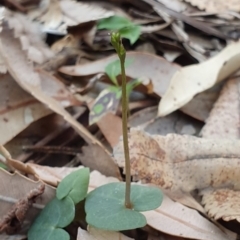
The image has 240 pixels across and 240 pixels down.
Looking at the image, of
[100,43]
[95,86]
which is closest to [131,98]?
[95,86]

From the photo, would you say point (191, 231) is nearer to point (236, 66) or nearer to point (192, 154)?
point (192, 154)

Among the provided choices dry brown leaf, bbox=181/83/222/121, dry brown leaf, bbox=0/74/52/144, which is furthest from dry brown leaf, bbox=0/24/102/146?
dry brown leaf, bbox=181/83/222/121

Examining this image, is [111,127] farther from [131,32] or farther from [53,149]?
[131,32]

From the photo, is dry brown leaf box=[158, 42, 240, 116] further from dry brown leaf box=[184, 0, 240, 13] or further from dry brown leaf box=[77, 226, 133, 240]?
dry brown leaf box=[77, 226, 133, 240]

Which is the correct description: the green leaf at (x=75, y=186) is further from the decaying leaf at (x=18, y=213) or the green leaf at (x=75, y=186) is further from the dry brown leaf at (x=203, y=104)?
the dry brown leaf at (x=203, y=104)

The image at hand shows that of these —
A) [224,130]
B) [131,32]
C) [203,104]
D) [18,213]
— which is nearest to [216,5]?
[131,32]

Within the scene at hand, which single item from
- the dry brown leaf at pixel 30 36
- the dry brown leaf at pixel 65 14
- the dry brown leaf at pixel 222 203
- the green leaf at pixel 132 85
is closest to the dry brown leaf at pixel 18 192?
the dry brown leaf at pixel 222 203
